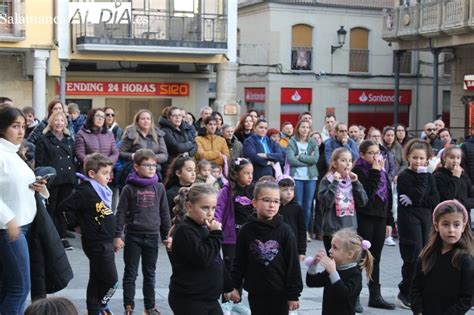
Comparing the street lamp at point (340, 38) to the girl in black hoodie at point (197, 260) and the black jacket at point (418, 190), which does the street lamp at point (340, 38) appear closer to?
the black jacket at point (418, 190)

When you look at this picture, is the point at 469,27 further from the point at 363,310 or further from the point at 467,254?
the point at 467,254

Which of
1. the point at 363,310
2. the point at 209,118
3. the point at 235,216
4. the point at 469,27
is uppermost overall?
the point at 469,27

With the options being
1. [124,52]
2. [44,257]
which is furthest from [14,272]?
[124,52]

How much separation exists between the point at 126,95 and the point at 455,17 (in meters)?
10.3

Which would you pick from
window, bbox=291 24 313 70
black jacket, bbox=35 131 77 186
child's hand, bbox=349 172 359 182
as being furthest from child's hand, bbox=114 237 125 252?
window, bbox=291 24 313 70

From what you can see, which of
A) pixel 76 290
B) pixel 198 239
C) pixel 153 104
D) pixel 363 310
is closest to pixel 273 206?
pixel 198 239

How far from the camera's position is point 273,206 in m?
6.39

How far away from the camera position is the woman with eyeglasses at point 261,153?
39.6ft

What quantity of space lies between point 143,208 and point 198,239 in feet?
6.96

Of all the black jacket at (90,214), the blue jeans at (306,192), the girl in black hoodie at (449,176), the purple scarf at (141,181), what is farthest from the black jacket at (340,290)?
the blue jeans at (306,192)

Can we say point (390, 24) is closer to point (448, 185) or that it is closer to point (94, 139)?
point (94, 139)

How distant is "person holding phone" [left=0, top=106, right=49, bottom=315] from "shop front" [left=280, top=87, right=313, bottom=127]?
26531mm

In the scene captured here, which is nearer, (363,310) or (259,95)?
(363,310)

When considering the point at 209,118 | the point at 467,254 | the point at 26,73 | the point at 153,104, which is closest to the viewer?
the point at 467,254
